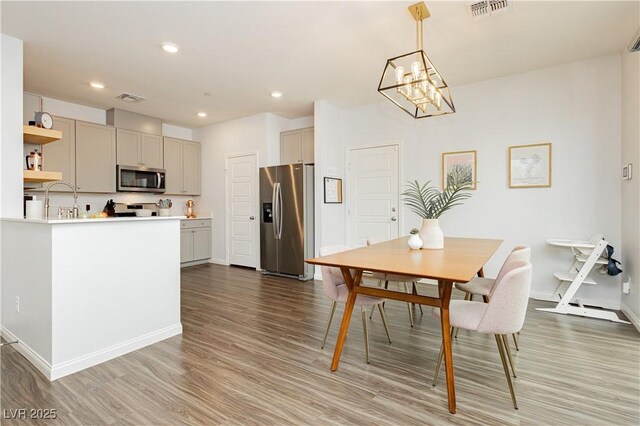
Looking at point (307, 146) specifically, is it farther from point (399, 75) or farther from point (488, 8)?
point (488, 8)

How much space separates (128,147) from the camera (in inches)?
208

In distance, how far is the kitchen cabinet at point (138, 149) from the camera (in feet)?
17.0

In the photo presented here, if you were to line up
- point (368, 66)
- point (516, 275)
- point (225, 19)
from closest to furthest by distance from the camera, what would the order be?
point (516, 275), point (225, 19), point (368, 66)

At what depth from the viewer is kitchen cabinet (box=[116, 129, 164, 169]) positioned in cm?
519

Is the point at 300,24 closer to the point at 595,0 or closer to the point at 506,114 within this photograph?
the point at 595,0

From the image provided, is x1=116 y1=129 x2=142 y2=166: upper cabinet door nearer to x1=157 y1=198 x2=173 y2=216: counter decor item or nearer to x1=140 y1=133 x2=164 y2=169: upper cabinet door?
x1=140 y1=133 x2=164 y2=169: upper cabinet door

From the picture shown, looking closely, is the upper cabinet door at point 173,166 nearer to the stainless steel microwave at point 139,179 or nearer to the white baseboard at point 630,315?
the stainless steel microwave at point 139,179

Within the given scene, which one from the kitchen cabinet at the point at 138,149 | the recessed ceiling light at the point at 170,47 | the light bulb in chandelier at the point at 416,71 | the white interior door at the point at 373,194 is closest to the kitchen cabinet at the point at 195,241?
the kitchen cabinet at the point at 138,149

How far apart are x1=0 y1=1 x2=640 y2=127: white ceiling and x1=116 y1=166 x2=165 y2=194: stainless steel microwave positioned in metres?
1.32

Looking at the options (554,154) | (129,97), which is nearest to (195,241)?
(129,97)

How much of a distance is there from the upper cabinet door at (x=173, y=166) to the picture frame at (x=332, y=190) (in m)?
3.02

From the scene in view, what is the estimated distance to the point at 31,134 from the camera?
3021 mm

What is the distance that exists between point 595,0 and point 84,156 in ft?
20.2

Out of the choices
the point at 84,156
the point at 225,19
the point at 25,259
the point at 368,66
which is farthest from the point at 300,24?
the point at 84,156
